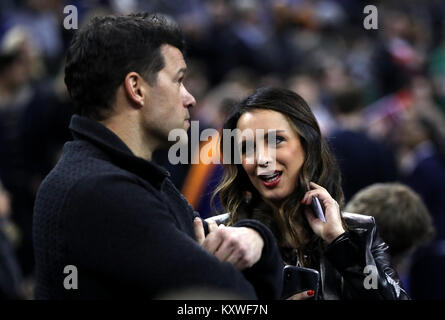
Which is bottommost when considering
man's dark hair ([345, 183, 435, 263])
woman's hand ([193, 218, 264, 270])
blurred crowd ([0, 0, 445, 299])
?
woman's hand ([193, 218, 264, 270])

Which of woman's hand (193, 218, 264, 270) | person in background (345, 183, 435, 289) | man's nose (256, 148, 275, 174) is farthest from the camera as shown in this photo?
person in background (345, 183, 435, 289)

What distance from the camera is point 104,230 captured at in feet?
6.88

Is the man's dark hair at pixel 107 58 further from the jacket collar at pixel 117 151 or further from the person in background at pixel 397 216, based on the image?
the person in background at pixel 397 216

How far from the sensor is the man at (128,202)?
82.0 inches

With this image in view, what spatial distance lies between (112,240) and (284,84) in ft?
25.2

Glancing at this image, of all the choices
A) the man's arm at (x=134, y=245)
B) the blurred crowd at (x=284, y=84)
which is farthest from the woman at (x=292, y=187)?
the man's arm at (x=134, y=245)

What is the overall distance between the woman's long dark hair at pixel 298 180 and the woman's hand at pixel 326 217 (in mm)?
88

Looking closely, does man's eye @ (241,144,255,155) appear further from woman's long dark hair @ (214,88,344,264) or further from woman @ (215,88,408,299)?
woman's long dark hair @ (214,88,344,264)

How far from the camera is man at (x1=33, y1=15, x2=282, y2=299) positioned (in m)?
2.08

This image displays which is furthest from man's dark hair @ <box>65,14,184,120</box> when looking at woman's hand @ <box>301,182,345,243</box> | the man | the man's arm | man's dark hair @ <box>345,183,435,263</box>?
man's dark hair @ <box>345,183,435,263</box>

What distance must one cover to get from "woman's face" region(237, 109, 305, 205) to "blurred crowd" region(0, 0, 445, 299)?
0.46 meters

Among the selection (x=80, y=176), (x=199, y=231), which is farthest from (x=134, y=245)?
(x=199, y=231)

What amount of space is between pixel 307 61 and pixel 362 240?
26.7ft
